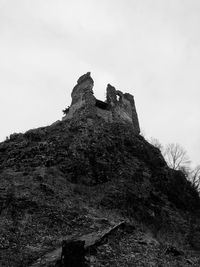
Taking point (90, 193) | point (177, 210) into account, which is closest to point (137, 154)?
point (177, 210)

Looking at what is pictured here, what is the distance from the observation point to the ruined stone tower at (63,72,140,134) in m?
31.8

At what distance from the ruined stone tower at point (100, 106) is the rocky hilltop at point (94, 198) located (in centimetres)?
14

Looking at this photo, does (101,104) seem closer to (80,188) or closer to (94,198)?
(80,188)

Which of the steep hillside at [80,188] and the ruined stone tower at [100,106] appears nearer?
the steep hillside at [80,188]

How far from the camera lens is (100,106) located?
1307 inches

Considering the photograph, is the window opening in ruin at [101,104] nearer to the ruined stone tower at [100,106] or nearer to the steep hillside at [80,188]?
the ruined stone tower at [100,106]

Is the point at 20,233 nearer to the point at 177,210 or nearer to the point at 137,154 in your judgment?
the point at 177,210

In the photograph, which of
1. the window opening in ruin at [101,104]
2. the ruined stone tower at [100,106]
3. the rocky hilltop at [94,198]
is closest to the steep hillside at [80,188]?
the rocky hilltop at [94,198]

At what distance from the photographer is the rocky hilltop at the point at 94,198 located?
47.3ft

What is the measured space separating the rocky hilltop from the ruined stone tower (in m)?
0.14

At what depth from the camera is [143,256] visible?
47.6 ft

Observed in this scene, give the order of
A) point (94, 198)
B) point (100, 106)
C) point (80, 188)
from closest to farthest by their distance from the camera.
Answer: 1. point (94, 198)
2. point (80, 188)
3. point (100, 106)

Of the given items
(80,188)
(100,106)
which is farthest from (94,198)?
(100,106)

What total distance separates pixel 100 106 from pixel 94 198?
45.8ft
